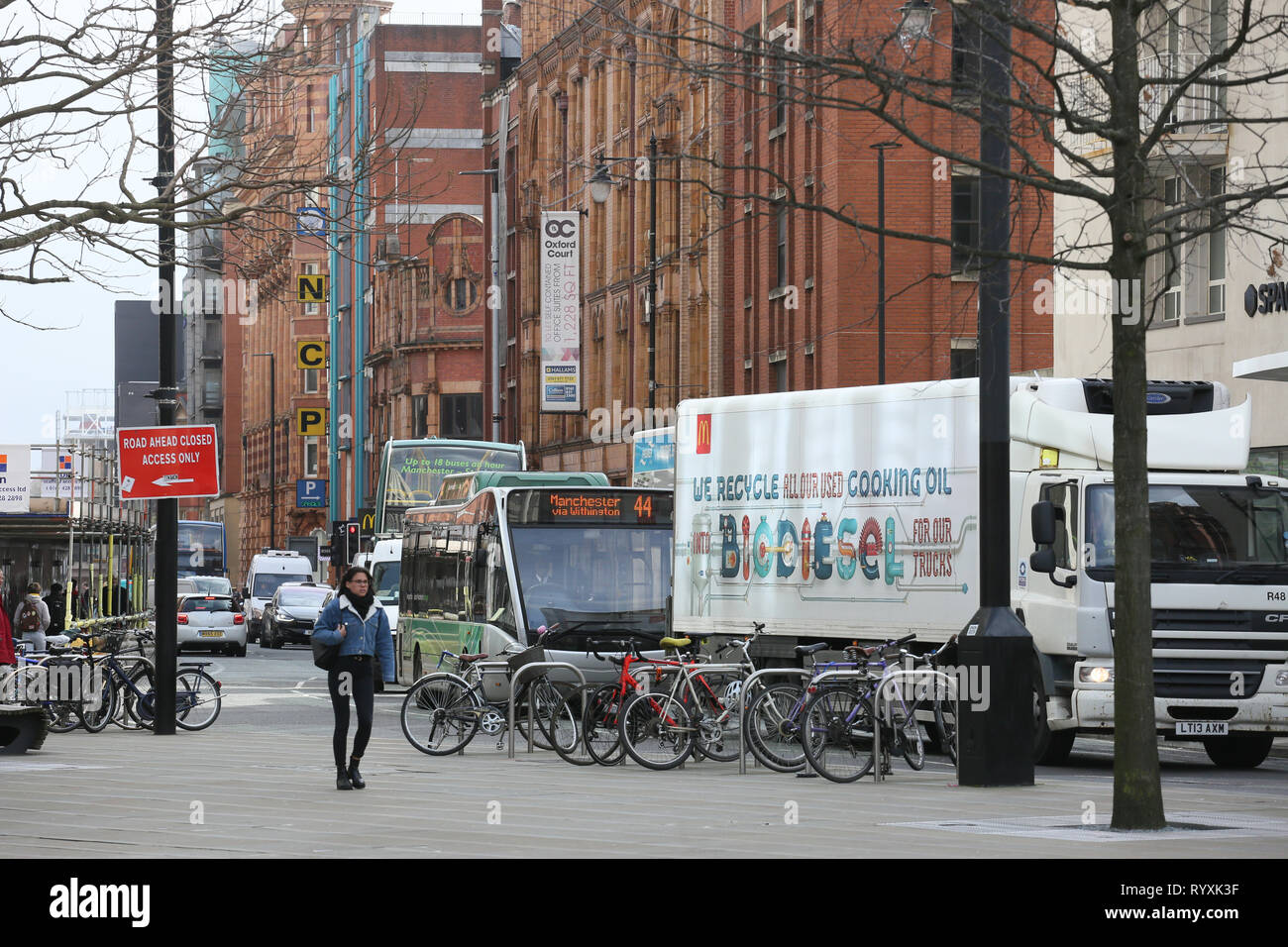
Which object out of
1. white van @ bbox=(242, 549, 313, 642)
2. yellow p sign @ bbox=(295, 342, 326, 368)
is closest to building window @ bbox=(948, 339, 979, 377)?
white van @ bbox=(242, 549, 313, 642)

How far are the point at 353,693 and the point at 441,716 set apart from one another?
189 inches

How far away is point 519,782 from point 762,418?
6.97 meters

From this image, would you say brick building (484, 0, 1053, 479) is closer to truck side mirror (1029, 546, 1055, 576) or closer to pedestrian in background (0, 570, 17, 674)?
truck side mirror (1029, 546, 1055, 576)

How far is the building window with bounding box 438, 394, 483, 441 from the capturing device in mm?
102000

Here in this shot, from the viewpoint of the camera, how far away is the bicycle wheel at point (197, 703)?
24.8 meters

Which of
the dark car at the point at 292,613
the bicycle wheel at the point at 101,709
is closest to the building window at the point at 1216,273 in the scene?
the bicycle wheel at the point at 101,709

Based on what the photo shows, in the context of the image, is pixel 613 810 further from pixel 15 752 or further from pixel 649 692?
pixel 15 752

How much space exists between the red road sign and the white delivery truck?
5916mm

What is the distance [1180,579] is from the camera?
1972cm

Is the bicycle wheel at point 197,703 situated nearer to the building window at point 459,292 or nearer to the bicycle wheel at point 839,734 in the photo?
the bicycle wheel at point 839,734

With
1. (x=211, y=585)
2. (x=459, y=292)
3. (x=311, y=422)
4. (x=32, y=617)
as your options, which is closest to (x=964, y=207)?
(x=32, y=617)

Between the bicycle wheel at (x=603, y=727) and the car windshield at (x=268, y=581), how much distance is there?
176 feet
